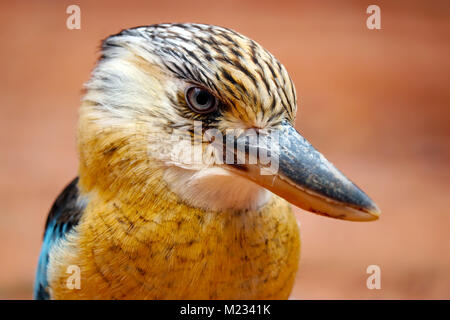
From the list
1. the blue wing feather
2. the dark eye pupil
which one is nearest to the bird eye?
the dark eye pupil

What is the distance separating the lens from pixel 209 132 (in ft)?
5.52

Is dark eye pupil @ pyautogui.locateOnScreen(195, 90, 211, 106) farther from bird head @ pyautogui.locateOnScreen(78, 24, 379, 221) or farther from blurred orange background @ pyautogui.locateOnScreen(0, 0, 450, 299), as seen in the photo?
blurred orange background @ pyautogui.locateOnScreen(0, 0, 450, 299)

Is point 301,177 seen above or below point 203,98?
below

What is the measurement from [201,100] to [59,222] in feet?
Result: 2.75

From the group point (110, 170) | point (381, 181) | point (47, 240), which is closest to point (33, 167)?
point (47, 240)

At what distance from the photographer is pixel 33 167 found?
471cm

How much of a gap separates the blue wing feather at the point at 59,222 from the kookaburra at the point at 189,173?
0.06 m

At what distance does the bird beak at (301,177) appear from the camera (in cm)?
163

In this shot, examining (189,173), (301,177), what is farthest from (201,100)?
(301,177)

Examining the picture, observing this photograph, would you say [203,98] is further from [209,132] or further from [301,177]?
[301,177]

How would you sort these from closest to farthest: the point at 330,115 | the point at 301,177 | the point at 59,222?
the point at 301,177 < the point at 59,222 < the point at 330,115

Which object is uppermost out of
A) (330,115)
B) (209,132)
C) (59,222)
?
(209,132)

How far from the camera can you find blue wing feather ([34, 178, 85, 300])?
201 cm
